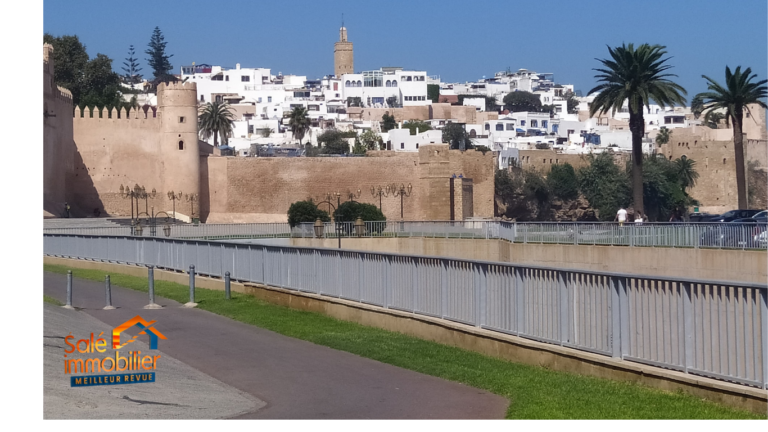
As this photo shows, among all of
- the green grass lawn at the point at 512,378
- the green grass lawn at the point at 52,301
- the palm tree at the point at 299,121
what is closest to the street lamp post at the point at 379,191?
the palm tree at the point at 299,121

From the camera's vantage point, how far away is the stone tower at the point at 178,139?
53.5m

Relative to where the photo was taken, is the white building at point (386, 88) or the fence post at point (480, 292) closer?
the fence post at point (480, 292)

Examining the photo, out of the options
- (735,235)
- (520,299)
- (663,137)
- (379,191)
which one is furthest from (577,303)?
(663,137)

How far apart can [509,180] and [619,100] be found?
30.1m

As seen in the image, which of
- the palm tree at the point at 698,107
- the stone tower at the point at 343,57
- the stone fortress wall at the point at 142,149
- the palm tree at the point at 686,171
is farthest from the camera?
the stone tower at the point at 343,57

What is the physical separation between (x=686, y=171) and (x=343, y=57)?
94.6 meters

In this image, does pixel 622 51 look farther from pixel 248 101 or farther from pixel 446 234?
pixel 248 101

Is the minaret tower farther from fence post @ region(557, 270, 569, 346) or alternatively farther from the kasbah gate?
fence post @ region(557, 270, 569, 346)

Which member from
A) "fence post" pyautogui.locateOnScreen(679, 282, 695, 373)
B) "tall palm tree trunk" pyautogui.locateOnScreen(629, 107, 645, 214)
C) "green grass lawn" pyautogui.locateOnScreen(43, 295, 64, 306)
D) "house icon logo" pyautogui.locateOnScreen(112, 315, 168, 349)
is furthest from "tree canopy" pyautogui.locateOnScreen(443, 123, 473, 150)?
"fence post" pyautogui.locateOnScreen(679, 282, 695, 373)

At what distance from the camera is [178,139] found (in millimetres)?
53844

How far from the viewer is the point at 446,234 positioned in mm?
31641

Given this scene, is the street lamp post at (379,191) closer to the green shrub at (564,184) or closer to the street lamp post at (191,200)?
the street lamp post at (191,200)

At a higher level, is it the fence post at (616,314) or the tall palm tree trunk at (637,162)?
the tall palm tree trunk at (637,162)

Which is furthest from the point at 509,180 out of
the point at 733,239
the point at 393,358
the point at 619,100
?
the point at 393,358
